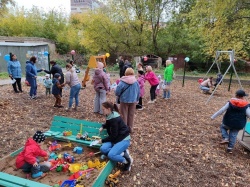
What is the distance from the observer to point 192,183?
11.0ft

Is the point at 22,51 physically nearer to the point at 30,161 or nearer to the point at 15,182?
the point at 30,161

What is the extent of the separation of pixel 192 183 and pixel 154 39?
1876cm

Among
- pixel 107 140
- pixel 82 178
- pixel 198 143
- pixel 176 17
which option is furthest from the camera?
pixel 176 17

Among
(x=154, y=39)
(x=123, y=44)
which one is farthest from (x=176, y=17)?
(x=123, y=44)

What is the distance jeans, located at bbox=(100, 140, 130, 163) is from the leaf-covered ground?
1.17 feet

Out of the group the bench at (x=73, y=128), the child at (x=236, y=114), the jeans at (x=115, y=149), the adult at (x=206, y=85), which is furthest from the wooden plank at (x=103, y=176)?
the adult at (x=206, y=85)

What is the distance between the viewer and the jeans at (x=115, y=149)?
3285 millimetres

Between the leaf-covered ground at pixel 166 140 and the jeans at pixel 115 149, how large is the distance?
355 millimetres

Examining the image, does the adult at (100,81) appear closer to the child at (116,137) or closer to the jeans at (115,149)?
the child at (116,137)

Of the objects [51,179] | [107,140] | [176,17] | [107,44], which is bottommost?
[51,179]

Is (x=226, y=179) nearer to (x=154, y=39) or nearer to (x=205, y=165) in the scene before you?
(x=205, y=165)

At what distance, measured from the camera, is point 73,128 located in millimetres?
4355

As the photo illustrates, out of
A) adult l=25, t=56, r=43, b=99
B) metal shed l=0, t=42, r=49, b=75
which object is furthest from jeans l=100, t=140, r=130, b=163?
metal shed l=0, t=42, r=49, b=75

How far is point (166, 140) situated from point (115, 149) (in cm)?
191
